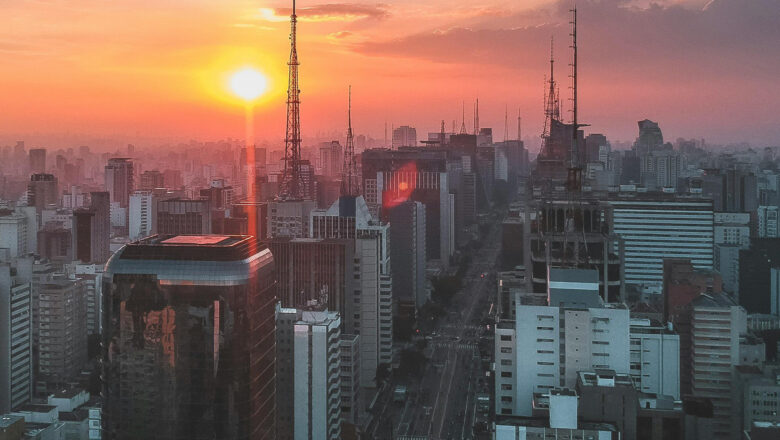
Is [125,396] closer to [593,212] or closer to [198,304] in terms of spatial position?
[198,304]

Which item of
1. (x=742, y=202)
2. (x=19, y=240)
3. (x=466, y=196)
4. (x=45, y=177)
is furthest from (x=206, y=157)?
(x=742, y=202)

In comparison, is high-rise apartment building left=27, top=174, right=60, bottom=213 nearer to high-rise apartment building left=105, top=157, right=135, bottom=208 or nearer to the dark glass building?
high-rise apartment building left=105, top=157, right=135, bottom=208

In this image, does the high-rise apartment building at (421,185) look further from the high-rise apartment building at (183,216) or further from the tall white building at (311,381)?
the tall white building at (311,381)

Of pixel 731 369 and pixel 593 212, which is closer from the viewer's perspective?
pixel 731 369

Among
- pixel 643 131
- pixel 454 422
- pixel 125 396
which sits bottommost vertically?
pixel 454 422

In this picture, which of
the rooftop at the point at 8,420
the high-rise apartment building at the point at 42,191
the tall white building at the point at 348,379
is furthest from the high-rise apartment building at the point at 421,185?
the rooftop at the point at 8,420

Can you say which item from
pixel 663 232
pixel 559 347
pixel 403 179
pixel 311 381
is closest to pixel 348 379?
pixel 311 381
